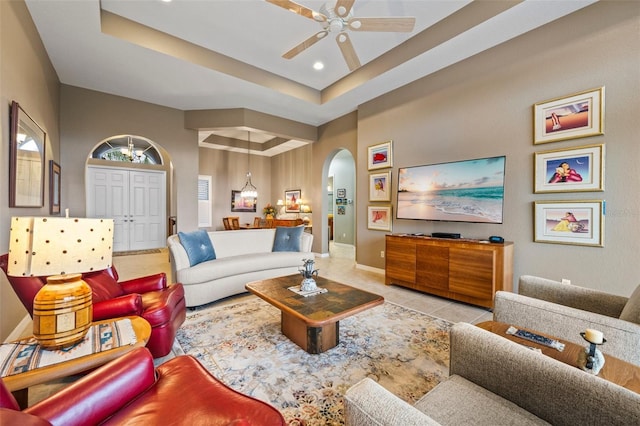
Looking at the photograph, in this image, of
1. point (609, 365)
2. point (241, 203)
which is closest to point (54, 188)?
point (241, 203)

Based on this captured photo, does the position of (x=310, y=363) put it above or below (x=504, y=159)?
below

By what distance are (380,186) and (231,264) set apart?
9.57ft

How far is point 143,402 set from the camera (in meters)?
1.05

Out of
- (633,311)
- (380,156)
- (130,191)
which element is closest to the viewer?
(633,311)

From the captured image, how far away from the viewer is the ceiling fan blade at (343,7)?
7.82 feet

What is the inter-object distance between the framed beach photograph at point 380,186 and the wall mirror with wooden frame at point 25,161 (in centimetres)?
452

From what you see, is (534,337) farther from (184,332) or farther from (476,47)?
(476,47)

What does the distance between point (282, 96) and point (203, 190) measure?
501 cm

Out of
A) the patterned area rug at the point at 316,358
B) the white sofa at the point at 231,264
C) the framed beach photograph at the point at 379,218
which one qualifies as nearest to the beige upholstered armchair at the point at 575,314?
the patterned area rug at the point at 316,358

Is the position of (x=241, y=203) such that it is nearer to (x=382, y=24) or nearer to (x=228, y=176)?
(x=228, y=176)

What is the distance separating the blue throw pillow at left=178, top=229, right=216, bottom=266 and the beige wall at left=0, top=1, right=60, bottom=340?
4.80ft

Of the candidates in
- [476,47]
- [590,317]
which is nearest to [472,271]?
[590,317]

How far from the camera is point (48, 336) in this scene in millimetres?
1253

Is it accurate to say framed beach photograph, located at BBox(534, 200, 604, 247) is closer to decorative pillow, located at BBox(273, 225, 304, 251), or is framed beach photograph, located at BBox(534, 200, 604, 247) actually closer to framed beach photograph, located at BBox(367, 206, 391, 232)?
framed beach photograph, located at BBox(367, 206, 391, 232)
